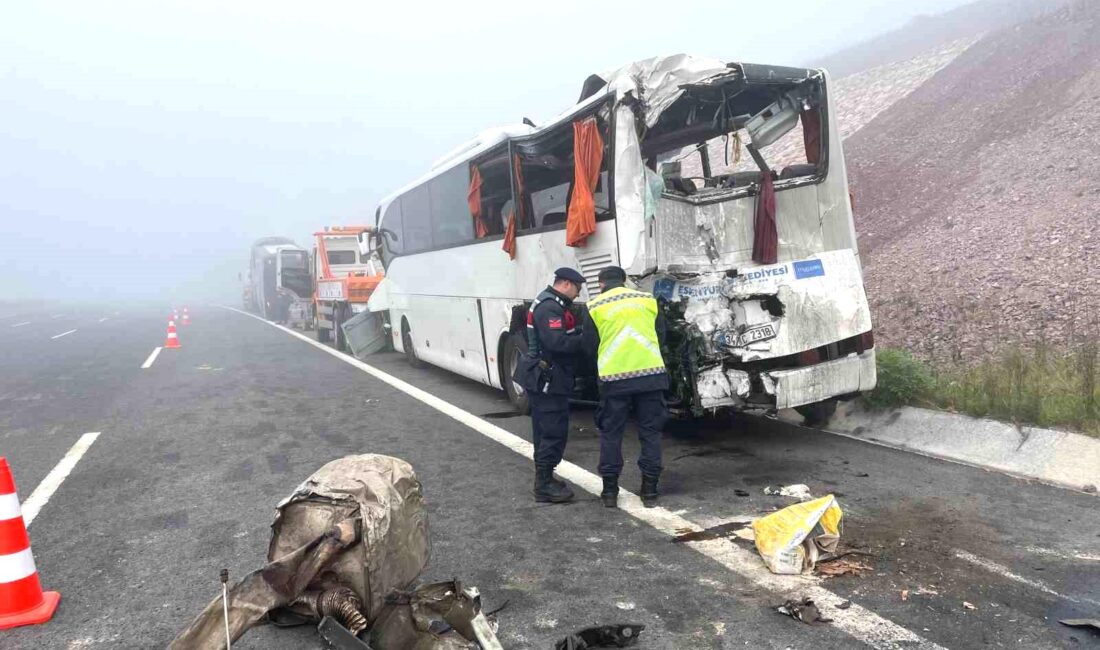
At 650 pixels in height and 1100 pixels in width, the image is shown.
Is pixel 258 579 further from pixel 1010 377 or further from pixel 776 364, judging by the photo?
pixel 1010 377

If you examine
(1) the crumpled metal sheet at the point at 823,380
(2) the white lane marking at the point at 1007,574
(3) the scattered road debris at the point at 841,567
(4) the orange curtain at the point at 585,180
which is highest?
(4) the orange curtain at the point at 585,180

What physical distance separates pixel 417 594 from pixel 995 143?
1791cm

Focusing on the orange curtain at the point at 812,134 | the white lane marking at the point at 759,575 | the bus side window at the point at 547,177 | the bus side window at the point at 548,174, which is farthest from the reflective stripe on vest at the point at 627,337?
the orange curtain at the point at 812,134

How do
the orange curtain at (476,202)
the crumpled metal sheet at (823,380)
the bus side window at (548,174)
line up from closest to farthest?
the crumpled metal sheet at (823,380), the bus side window at (548,174), the orange curtain at (476,202)

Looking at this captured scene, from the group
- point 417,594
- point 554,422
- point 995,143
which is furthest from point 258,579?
point 995,143

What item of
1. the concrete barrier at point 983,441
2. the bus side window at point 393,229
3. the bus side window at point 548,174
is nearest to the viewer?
the concrete barrier at point 983,441

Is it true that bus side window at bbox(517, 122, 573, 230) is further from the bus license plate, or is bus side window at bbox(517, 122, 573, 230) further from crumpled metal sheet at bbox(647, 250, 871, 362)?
the bus license plate

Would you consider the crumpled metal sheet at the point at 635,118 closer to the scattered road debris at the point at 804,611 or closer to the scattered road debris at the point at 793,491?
the scattered road debris at the point at 793,491

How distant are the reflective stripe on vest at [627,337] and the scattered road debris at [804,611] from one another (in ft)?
5.82

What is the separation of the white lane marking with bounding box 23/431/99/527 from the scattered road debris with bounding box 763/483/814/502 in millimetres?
4838

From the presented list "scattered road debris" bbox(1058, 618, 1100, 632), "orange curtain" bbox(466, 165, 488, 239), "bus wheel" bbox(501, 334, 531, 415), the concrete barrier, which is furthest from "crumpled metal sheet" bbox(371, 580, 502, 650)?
"orange curtain" bbox(466, 165, 488, 239)

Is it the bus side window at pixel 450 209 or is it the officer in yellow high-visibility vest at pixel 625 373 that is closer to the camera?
Result: the officer in yellow high-visibility vest at pixel 625 373

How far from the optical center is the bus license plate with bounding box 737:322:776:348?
5664 mm

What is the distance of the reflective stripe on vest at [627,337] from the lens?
4723mm
